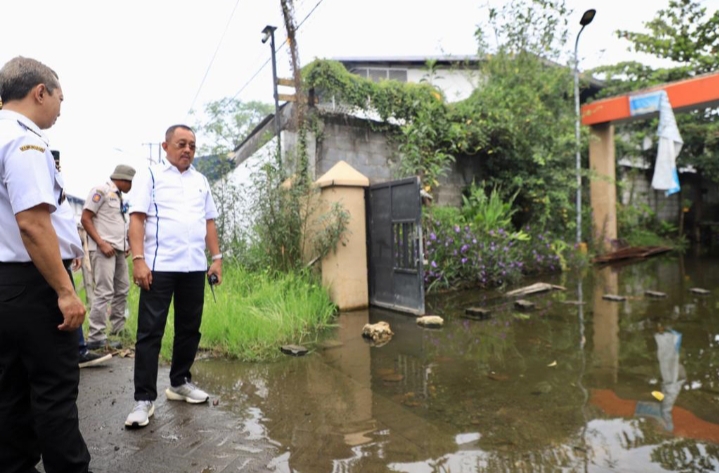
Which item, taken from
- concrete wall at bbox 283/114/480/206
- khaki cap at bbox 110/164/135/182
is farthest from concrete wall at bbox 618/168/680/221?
khaki cap at bbox 110/164/135/182

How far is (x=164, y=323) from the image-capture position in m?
2.79

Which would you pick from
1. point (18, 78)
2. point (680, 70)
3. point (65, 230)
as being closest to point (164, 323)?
point (65, 230)

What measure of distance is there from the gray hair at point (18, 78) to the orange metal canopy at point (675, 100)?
1086 centimetres

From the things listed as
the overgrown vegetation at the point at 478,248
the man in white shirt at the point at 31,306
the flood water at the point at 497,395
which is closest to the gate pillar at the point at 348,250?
the flood water at the point at 497,395

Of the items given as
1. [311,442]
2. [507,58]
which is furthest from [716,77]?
[311,442]

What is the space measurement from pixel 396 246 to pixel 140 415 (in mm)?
3659

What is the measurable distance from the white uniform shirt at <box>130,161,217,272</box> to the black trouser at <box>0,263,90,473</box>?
1.02 metres

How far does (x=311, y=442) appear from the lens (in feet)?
8.02

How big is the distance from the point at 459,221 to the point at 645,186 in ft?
33.1

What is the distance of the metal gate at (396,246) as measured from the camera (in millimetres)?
5434

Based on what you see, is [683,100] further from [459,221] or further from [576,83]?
[459,221]

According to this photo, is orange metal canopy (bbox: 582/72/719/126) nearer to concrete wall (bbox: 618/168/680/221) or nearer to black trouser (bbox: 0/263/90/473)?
concrete wall (bbox: 618/168/680/221)

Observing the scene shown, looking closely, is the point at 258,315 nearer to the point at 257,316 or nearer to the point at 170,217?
the point at 257,316

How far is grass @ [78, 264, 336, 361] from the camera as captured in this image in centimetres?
412
